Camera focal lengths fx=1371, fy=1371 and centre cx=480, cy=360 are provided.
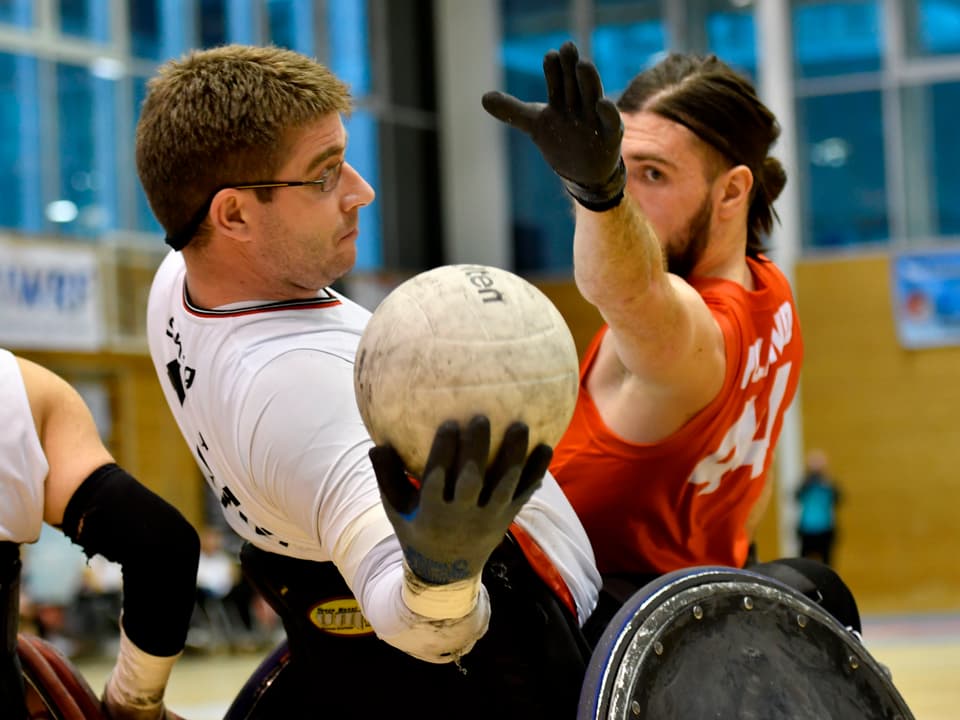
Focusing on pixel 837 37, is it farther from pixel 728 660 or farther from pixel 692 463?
pixel 728 660

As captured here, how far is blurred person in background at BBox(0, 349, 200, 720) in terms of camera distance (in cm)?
319

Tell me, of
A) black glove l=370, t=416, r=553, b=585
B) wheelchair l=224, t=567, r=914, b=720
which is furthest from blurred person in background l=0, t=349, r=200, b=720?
black glove l=370, t=416, r=553, b=585

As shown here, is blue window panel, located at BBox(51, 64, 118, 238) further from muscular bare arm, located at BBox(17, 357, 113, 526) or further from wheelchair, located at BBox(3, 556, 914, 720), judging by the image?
wheelchair, located at BBox(3, 556, 914, 720)

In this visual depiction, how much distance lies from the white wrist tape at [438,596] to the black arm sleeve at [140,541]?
1.07 m

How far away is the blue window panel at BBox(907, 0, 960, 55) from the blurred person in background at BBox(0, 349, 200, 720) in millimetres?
17820

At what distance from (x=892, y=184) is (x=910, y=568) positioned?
526 centimetres

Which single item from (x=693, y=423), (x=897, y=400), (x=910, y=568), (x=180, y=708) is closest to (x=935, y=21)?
(x=897, y=400)

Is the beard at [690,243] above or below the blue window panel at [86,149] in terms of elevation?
below

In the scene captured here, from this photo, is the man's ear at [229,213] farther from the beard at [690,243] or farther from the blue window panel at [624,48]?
the blue window panel at [624,48]

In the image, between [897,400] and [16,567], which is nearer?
[16,567]

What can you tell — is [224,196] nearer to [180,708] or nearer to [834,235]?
[180,708]

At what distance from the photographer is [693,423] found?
3.18 metres

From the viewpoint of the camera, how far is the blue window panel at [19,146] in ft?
54.0

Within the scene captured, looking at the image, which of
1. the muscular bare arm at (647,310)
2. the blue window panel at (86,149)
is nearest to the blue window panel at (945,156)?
the blue window panel at (86,149)
